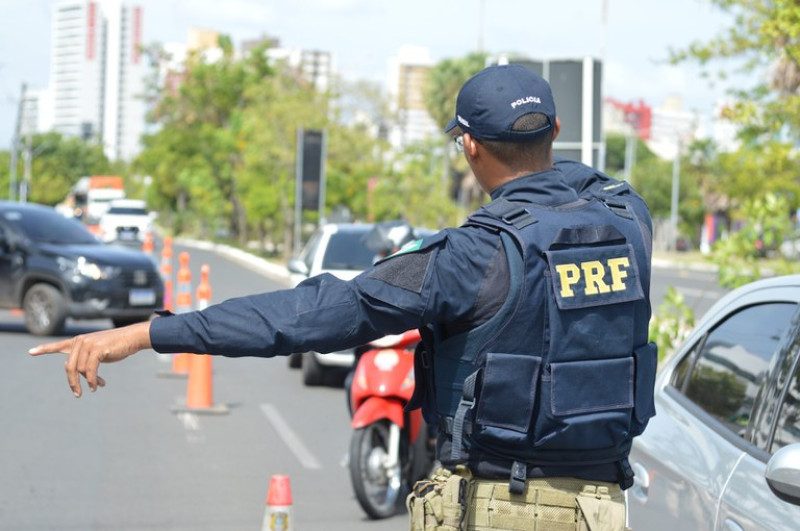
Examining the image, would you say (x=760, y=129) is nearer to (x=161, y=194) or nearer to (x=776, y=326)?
(x=776, y=326)

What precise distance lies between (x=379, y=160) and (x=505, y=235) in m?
43.5

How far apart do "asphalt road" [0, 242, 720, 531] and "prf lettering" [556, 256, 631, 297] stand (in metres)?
4.63

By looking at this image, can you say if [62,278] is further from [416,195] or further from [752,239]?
[416,195]

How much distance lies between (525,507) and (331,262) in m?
10.9

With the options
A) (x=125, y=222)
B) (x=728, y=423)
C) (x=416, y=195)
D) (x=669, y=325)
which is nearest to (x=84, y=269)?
(x=669, y=325)

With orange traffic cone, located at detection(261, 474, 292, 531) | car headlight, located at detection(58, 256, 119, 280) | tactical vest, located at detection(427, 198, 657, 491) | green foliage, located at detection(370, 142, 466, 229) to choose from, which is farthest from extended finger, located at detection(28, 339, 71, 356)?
green foliage, located at detection(370, 142, 466, 229)

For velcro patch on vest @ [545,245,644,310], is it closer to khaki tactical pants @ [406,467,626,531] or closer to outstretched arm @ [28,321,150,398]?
khaki tactical pants @ [406,467,626,531]

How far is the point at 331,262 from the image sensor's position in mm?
13828

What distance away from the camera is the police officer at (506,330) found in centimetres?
283

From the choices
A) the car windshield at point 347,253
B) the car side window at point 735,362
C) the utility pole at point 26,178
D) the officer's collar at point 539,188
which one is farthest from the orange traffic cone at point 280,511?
the utility pole at point 26,178

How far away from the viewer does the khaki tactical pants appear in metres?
2.94

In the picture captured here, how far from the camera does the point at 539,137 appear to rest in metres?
3.03

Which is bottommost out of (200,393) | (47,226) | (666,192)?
(200,393)

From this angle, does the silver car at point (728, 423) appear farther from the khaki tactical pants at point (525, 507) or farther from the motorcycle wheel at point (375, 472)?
the motorcycle wheel at point (375, 472)
